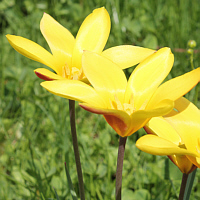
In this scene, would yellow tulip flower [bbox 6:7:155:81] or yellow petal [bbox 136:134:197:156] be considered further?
yellow tulip flower [bbox 6:7:155:81]

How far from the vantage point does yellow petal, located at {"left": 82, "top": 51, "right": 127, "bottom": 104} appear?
1.03 meters

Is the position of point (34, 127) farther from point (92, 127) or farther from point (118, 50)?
point (118, 50)

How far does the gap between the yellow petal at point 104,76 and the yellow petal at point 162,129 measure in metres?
0.16

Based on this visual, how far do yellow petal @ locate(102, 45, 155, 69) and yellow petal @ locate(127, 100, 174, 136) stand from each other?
31 cm

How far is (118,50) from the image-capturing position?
3.99 feet

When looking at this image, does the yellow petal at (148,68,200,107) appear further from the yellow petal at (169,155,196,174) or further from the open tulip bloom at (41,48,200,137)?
the yellow petal at (169,155,196,174)

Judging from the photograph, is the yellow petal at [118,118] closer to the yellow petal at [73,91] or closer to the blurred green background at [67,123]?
the yellow petal at [73,91]

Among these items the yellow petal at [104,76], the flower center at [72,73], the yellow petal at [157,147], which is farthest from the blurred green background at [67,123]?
the yellow petal at [157,147]

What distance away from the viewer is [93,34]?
1309mm

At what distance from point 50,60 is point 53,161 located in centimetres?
80

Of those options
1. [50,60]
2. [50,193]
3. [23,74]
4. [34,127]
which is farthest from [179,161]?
[23,74]

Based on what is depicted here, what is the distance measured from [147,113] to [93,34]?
585 mm

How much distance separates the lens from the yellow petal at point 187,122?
1032mm

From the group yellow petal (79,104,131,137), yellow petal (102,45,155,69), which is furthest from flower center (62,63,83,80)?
yellow petal (79,104,131,137)
